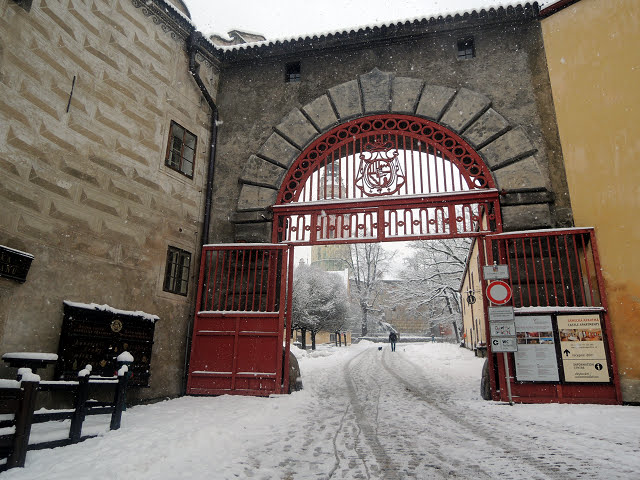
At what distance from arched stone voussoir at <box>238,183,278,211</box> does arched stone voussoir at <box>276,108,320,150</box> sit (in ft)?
4.11

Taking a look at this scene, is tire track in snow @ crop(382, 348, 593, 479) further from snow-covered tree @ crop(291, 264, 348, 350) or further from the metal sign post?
snow-covered tree @ crop(291, 264, 348, 350)

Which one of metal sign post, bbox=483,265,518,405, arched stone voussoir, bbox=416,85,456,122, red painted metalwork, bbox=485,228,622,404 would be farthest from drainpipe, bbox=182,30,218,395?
red painted metalwork, bbox=485,228,622,404

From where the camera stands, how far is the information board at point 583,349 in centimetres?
671

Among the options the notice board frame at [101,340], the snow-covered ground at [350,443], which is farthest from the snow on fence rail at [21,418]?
the notice board frame at [101,340]

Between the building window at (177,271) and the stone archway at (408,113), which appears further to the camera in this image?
the building window at (177,271)

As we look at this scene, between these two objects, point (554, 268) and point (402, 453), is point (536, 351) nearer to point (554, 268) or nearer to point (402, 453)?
point (554, 268)

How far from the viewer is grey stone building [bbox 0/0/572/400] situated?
19.6 feet

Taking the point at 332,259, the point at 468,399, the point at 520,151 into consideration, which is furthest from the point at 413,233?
the point at 332,259

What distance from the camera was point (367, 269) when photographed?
47219 mm

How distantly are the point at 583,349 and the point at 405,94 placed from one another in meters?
5.99

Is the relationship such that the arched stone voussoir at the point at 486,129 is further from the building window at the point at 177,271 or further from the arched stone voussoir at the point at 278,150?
the building window at the point at 177,271

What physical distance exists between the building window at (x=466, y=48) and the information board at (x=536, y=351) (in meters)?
5.79

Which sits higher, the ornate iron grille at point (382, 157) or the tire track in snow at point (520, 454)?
the ornate iron grille at point (382, 157)

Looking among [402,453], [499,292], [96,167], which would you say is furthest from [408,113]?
[402,453]
